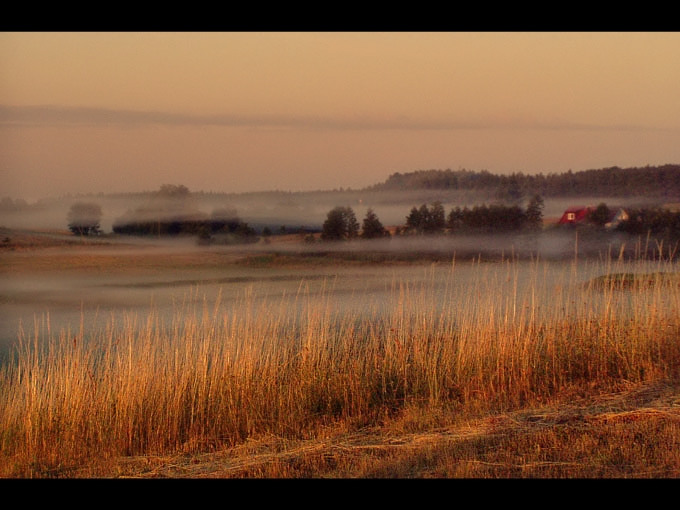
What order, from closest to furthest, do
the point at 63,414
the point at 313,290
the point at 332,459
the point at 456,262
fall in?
1. the point at 332,459
2. the point at 63,414
3. the point at 313,290
4. the point at 456,262

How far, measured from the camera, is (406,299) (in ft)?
36.5

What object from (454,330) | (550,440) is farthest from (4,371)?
(550,440)

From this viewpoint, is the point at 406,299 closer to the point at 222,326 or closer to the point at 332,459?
the point at 222,326

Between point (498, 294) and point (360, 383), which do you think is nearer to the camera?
point (360, 383)

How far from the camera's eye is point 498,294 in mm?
11453

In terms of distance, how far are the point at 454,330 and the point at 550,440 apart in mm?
3741

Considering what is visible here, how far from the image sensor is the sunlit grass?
28.1ft

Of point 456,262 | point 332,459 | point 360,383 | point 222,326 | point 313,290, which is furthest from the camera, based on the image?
point 456,262

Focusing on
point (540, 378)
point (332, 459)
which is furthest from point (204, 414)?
point (540, 378)

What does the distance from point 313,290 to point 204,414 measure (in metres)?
2.63

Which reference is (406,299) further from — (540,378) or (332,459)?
(332,459)

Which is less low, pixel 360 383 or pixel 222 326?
pixel 222 326

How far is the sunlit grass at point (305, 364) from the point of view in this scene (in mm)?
8578

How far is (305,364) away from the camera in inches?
376
